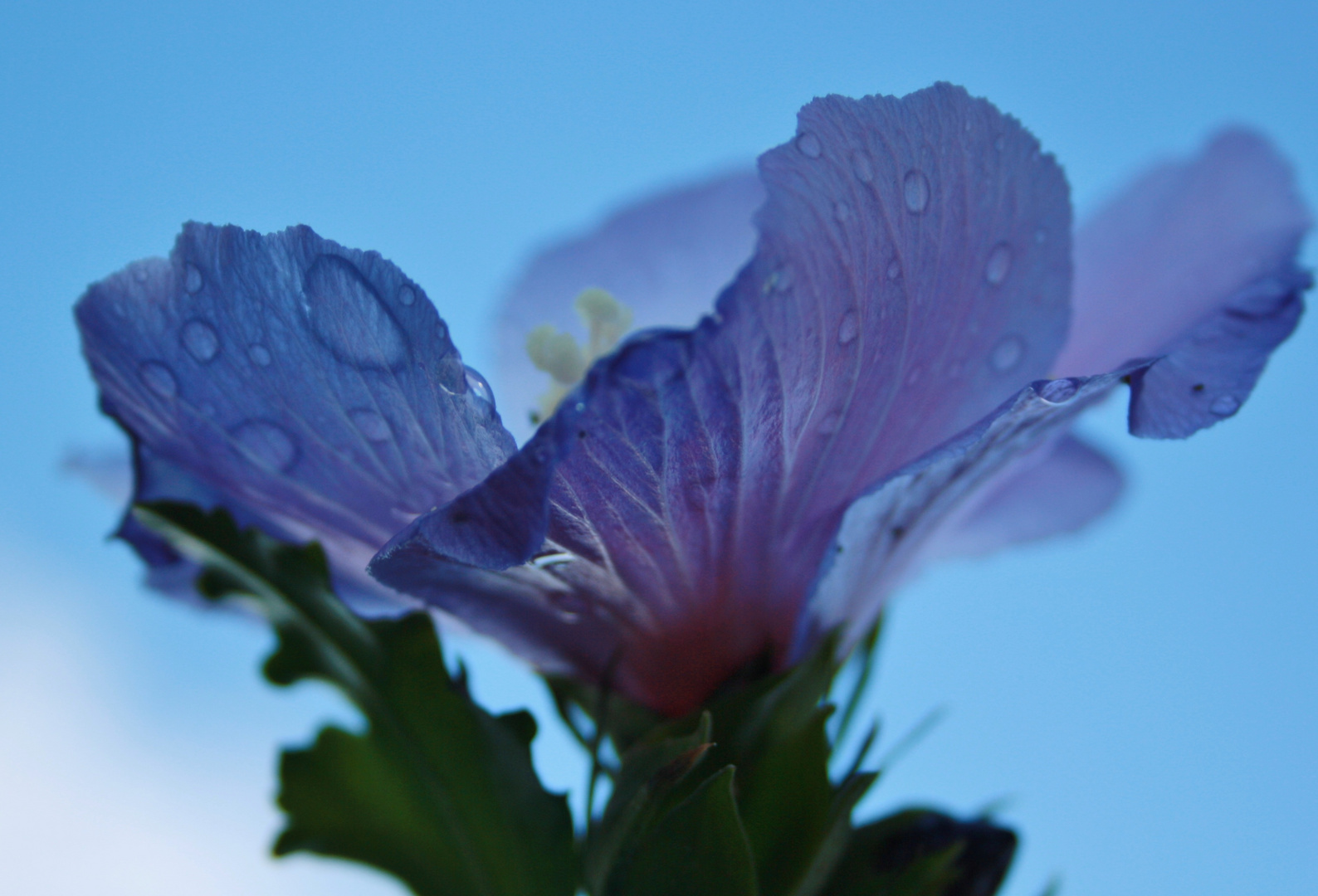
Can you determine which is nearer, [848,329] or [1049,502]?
[848,329]

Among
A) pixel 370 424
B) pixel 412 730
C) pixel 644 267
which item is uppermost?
pixel 644 267

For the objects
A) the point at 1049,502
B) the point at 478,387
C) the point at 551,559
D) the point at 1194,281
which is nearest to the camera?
the point at 478,387

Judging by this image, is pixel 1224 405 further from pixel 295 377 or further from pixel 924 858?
pixel 295 377

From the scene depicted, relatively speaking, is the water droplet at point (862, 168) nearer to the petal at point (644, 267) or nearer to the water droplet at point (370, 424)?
the water droplet at point (370, 424)

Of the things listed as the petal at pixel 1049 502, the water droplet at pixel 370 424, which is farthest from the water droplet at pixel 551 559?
the petal at pixel 1049 502

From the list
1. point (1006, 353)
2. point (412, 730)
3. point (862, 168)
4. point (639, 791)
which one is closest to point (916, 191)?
point (862, 168)

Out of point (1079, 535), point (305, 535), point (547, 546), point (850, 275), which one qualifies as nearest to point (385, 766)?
point (305, 535)

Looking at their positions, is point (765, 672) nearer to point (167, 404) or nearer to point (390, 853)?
point (390, 853)
